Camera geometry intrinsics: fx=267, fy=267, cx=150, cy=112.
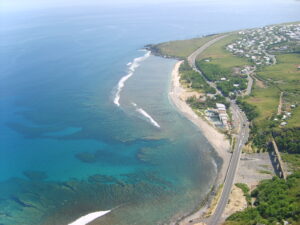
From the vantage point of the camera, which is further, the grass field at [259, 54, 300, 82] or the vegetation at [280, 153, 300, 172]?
the grass field at [259, 54, 300, 82]

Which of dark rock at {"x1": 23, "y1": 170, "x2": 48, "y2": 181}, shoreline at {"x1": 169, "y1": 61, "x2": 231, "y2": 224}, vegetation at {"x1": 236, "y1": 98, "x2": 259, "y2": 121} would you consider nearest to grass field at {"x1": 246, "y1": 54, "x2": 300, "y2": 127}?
vegetation at {"x1": 236, "y1": 98, "x2": 259, "y2": 121}

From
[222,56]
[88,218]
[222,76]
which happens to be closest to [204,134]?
[88,218]

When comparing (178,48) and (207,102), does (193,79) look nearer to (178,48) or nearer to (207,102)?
(207,102)

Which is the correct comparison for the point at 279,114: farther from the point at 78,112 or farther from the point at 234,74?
the point at 78,112

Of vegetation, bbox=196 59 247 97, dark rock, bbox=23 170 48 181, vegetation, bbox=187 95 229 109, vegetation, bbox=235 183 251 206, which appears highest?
vegetation, bbox=196 59 247 97

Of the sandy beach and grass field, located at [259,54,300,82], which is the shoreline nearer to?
the sandy beach

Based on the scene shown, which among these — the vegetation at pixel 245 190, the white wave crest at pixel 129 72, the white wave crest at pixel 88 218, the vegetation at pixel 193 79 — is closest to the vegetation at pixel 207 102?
the vegetation at pixel 193 79
